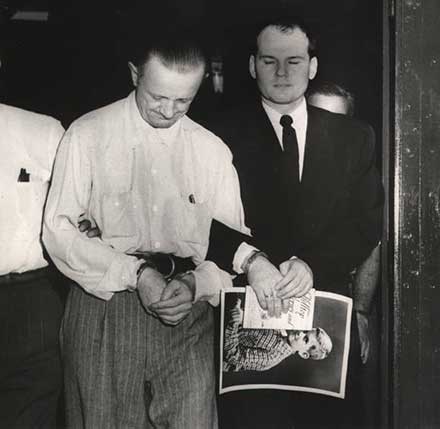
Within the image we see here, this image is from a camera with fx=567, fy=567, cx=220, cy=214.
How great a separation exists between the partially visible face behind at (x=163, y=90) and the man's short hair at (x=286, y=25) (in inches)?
10.7

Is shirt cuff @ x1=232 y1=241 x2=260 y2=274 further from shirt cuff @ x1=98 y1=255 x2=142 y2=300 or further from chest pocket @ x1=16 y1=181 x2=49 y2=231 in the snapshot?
chest pocket @ x1=16 y1=181 x2=49 y2=231

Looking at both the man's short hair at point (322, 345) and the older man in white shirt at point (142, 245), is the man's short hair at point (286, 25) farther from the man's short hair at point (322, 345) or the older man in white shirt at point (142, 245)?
the man's short hair at point (322, 345)

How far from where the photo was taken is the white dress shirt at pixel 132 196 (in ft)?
6.00

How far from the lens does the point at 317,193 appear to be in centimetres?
203

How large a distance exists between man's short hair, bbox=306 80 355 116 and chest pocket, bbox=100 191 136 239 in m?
0.75

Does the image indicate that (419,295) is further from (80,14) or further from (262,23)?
(80,14)

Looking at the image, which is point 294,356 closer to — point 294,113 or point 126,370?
point 126,370

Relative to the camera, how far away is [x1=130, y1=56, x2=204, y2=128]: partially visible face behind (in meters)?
1.84

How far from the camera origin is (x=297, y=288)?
200cm

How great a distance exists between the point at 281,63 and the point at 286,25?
0.13 meters

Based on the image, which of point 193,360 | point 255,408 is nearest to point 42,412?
point 193,360

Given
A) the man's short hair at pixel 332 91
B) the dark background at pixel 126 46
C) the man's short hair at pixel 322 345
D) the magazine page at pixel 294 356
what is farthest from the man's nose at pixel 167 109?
the man's short hair at pixel 322 345

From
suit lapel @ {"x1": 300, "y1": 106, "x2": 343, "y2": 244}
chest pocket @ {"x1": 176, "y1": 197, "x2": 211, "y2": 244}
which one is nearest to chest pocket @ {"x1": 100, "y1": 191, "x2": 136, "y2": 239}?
chest pocket @ {"x1": 176, "y1": 197, "x2": 211, "y2": 244}

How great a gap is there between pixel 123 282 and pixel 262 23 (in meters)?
1.02
